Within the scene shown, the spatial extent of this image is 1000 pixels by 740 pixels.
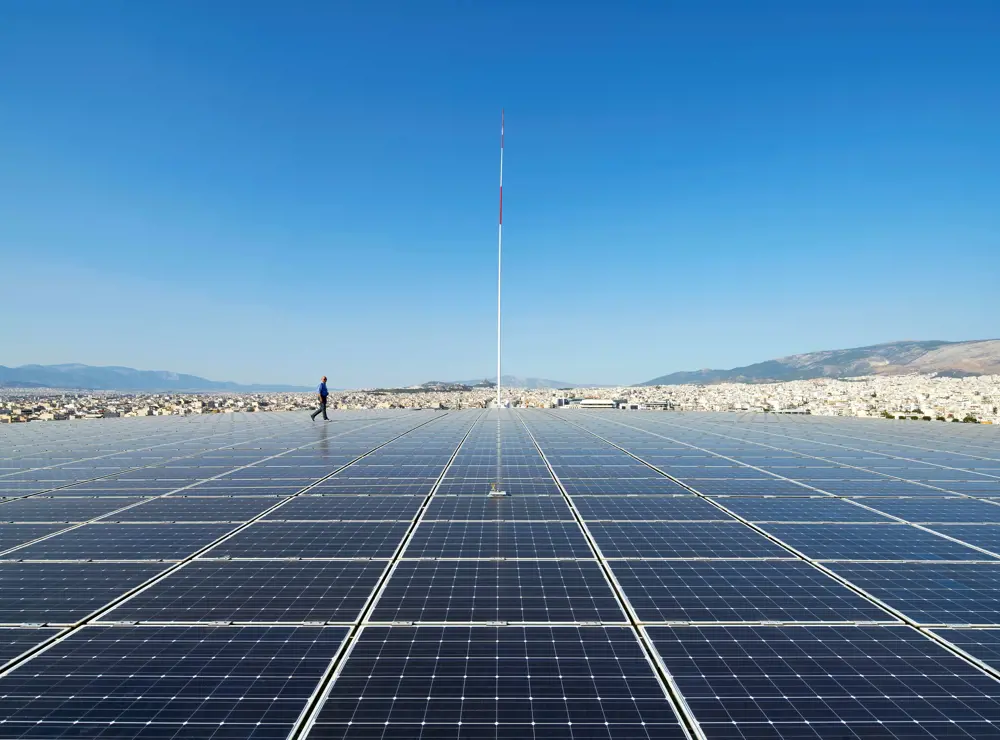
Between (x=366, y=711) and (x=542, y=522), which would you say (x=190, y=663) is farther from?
(x=542, y=522)

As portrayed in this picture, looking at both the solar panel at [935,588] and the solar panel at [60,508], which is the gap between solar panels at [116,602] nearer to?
the solar panel at [60,508]

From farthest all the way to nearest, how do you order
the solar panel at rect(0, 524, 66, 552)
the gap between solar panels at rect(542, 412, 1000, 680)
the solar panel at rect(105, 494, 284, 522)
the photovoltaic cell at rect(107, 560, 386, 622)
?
1. the solar panel at rect(105, 494, 284, 522)
2. the solar panel at rect(0, 524, 66, 552)
3. the photovoltaic cell at rect(107, 560, 386, 622)
4. the gap between solar panels at rect(542, 412, 1000, 680)

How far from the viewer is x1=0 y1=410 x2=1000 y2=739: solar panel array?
15.1ft

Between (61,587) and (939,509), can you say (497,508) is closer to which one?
(61,587)

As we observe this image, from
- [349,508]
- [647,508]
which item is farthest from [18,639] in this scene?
[647,508]

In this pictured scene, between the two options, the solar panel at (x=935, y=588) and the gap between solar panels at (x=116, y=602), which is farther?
the solar panel at (x=935, y=588)

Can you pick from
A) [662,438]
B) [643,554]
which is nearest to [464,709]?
[643,554]

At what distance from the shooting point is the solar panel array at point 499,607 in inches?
182

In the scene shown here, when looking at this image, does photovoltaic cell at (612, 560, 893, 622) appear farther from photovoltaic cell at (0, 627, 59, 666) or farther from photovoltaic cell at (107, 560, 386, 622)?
photovoltaic cell at (0, 627, 59, 666)

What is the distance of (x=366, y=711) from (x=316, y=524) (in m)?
6.28

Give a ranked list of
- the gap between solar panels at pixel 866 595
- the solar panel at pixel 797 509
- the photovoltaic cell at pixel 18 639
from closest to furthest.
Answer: the gap between solar panels at pixel 866 595, the photovoltaic cell at pixel 18 639, the solar panel at pixel 797 509

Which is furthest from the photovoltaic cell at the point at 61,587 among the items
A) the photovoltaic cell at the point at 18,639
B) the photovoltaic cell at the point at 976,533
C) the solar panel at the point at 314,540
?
the photovoltaic cell at the point at 976,533

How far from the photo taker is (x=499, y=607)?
264 inches

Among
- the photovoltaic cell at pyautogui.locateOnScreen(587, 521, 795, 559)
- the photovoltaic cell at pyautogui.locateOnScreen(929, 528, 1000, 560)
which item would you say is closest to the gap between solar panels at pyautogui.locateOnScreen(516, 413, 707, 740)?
the photovoltaic cell at pyautogui.locateOnScreen(587, 521, 795, 559)
